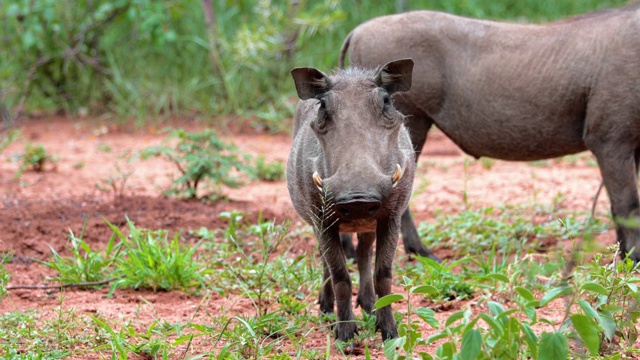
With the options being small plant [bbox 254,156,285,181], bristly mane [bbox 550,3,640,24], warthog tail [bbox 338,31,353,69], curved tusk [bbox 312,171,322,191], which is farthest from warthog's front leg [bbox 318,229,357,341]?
small plant [bbox 254,156,285,181]

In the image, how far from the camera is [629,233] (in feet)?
15.4

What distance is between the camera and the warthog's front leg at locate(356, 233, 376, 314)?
11.9ft

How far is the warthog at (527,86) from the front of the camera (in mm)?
4680

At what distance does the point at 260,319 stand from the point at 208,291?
576mm

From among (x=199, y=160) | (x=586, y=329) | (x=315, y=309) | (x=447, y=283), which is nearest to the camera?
(x=586, y=329)

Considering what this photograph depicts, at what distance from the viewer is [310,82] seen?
11.3 ft

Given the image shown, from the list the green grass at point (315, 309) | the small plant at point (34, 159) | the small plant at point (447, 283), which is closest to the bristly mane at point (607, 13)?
the green grass at point (315, 309)

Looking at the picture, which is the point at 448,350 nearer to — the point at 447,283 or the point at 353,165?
the point at 353,165

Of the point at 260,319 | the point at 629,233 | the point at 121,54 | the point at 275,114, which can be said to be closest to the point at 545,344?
the point at 260,319

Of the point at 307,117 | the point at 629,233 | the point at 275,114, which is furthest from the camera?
the point at 275,114

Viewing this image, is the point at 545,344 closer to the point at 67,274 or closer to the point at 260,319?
the point at 260,319

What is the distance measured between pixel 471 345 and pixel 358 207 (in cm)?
77

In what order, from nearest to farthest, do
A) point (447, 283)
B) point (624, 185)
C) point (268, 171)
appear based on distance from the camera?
point (447, 283) < point (624, 185) < point (268, 171)

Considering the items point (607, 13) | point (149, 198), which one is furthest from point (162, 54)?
point (607, 13)
